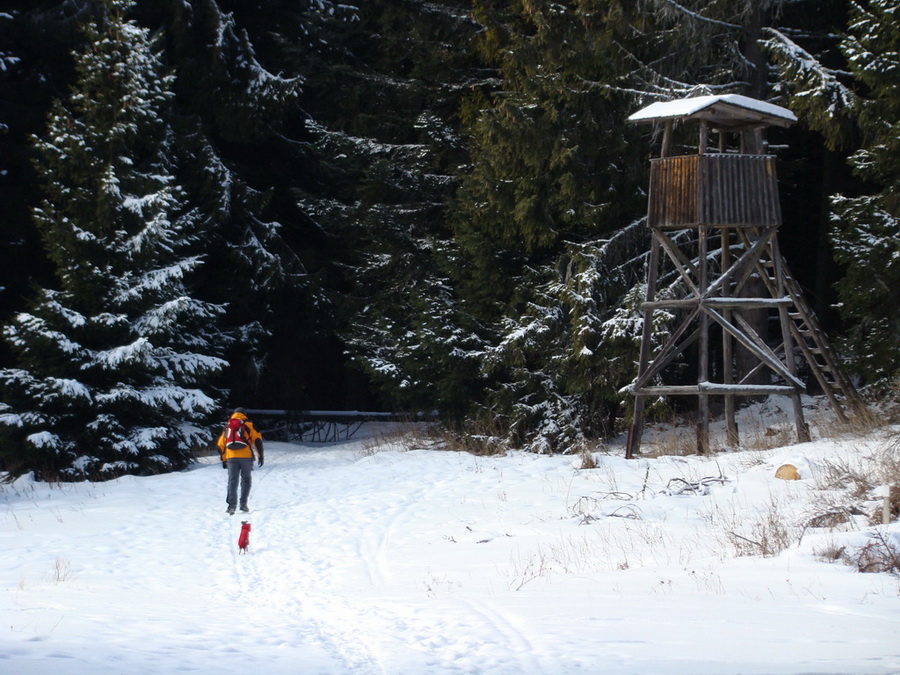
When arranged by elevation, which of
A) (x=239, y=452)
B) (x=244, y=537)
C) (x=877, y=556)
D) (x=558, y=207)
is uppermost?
(x=558, y=207)

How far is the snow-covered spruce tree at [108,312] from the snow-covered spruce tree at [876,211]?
40.4 ft

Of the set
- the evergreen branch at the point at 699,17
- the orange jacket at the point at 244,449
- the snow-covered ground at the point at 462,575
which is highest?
the evergreen branch at the point at 699,17

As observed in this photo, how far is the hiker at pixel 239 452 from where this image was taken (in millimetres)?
13930

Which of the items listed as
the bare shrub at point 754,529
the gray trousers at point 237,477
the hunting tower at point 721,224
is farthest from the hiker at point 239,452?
the bare shrub at point 754,529

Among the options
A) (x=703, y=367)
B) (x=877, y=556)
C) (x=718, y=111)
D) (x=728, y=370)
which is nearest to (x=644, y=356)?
(x=703, y=367)

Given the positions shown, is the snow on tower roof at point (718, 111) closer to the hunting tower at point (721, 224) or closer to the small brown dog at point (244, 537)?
the hunting tower at point (721, 224)

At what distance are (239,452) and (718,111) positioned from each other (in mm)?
9004

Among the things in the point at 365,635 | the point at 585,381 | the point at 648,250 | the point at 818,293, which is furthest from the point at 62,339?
the point at 818,293

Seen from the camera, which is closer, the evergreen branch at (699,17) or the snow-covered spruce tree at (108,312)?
the evergreen branch at (699,17)

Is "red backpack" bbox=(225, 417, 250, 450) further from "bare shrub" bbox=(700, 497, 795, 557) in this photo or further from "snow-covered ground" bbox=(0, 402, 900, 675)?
"bare shrub" bbox=(700, 497, 795, 557)

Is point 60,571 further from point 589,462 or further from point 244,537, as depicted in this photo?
point 589,462

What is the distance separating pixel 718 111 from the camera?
15.6m

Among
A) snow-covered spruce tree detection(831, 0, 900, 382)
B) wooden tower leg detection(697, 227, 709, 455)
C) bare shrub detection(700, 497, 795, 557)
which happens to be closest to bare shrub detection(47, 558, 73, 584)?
bare shrub detection(700, 497, 795, 557)

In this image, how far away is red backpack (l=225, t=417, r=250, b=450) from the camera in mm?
14023
